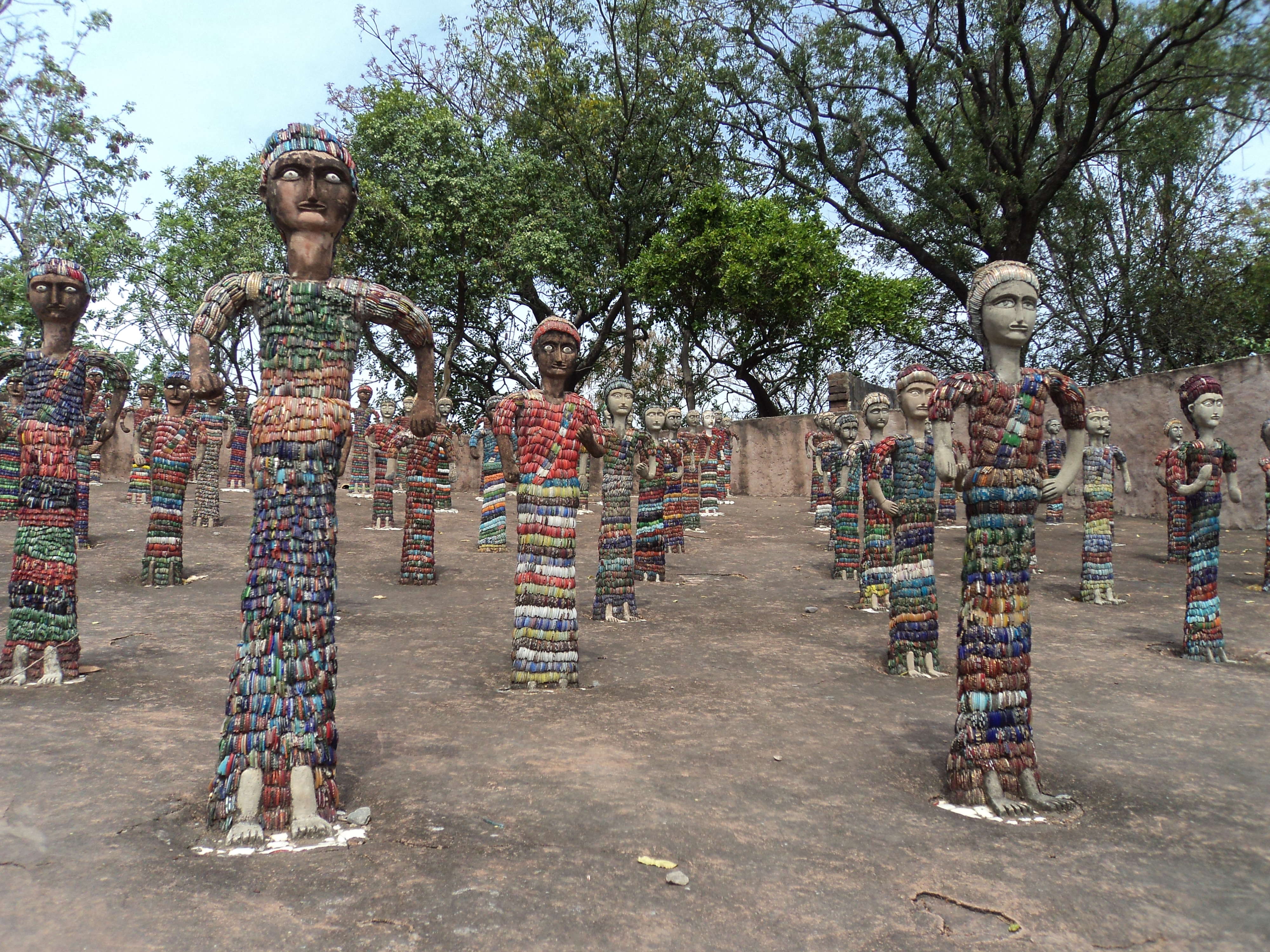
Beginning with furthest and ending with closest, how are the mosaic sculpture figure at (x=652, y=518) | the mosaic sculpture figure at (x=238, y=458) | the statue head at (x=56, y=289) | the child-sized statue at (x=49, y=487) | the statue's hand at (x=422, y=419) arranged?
the mosaic sculpture figure at (x=238, y=458) → the mosaic sculpture figure at (x=652, y=518) → the statue head at (x=56, y=289) → the child-sized statue at (x=49, y=487) → the statue's hand at (x=422, y=419)

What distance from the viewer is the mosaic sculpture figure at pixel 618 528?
30.8 ft

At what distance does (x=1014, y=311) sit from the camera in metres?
4.89

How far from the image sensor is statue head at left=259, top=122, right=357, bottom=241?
4457mm

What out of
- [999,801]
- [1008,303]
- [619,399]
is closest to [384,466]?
[619,399]

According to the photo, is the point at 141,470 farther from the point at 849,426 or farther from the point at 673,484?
the point at 849,426

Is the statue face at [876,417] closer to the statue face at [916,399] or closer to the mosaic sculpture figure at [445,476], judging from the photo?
the statue face at [916,399]

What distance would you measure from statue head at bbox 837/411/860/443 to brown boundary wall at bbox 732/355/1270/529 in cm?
911

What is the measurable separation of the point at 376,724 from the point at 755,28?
24073 mm

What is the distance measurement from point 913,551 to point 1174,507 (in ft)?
23.2

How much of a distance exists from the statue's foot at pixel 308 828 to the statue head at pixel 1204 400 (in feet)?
27.9

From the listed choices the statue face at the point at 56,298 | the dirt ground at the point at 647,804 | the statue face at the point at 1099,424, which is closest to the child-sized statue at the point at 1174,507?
the statue face at the point at 1099,424

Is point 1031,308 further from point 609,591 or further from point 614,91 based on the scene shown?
point 614,91

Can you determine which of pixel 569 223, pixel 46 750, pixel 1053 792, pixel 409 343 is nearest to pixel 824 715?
Result: pixel 1053 792

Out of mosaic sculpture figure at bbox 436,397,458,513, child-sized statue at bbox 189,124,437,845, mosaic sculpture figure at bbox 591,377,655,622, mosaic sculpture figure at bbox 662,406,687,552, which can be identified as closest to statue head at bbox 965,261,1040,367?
child-sized statue at bbox 189,124,437,845
